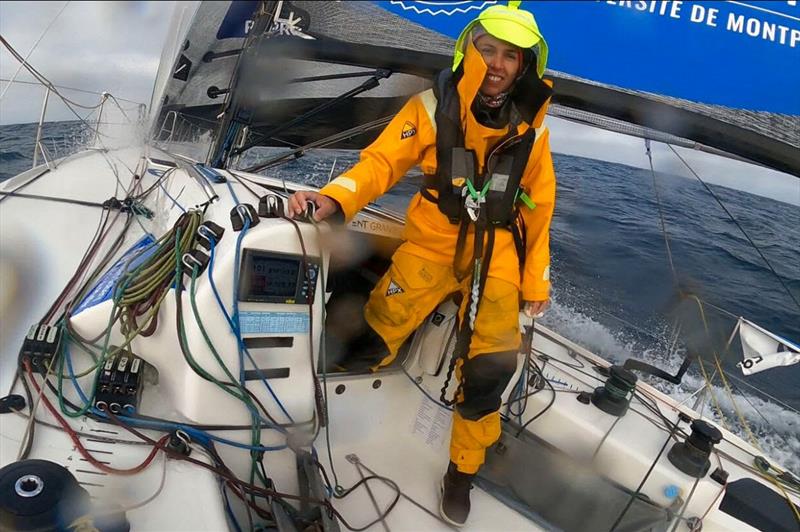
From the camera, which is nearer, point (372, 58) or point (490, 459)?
point (490, 459)

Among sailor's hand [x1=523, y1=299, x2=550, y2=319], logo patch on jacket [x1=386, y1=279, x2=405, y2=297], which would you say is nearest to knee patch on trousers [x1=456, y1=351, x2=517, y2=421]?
sailor's hand [x1=523, y1=299, x2=550, y2=319]

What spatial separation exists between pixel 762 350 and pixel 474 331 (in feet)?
3.71

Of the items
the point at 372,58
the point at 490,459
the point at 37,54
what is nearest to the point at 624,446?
the point at 490,459

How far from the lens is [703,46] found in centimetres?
191

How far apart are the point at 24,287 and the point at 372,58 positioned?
1.77 meters

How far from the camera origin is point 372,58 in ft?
8.92

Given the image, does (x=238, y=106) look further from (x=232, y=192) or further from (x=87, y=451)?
(x=87, y=451)

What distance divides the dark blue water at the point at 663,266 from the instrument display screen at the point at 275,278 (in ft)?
4.04

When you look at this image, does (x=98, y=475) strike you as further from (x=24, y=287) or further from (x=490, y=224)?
(x=490, y=224)

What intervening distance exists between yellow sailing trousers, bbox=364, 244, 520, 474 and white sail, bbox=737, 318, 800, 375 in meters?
0.93

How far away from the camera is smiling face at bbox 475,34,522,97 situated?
170 centimetres

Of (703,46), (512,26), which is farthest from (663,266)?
(512,26)

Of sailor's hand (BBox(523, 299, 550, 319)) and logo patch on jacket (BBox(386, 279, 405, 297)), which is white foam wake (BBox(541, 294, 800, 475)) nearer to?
sailor's hand (BBox(523, 299, 550, 319))

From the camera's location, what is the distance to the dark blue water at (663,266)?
245 cm
